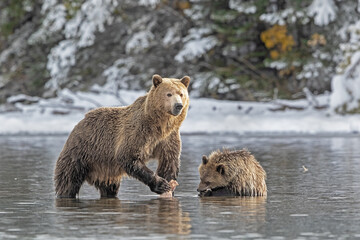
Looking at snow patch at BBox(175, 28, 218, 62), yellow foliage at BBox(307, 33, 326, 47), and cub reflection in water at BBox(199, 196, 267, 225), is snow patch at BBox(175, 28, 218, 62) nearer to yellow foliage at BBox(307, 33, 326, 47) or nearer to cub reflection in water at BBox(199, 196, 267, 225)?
yellow foliage at BBox(307, 33, 326, 47)

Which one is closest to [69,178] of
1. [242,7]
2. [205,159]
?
[205,159]

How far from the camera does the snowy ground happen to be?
2370cm

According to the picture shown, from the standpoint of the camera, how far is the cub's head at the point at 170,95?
966 cm

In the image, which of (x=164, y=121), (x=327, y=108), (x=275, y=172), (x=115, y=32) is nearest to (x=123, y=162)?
(x=164, y=121)

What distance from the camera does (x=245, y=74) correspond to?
28.8m

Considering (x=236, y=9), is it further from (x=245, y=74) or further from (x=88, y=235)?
(x=88, y=235)

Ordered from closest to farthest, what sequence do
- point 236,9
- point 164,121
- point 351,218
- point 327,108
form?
point 351,218 < point 164,121 < point 327,108 < point 236,9

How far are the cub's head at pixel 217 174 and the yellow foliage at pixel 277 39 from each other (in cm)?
1705

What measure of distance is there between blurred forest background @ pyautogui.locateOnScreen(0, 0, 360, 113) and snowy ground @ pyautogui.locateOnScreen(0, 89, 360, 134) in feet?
2.24

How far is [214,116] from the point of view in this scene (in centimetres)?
2611

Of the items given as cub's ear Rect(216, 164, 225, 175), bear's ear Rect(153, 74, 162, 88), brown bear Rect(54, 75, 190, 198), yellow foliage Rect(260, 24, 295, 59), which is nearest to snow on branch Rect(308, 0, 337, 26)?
yellow foliage Rect(260, 24, 295, 59)

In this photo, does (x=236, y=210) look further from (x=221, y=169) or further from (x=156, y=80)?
(x=156, y=80)

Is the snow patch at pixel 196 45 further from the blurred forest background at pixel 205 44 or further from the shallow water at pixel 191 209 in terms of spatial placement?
the shallow water at pixel 191 209

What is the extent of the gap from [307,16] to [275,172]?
13.7 m
